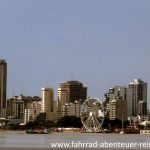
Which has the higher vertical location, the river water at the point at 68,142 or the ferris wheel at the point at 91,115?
the ferris wheel at the point at 91,115

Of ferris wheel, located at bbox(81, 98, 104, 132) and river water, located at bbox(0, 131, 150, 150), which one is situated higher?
ferris wheel, located at bbox(81, 98, 104, 132)

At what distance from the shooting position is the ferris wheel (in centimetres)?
14588

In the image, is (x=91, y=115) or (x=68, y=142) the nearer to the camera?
(x=68, y=142)

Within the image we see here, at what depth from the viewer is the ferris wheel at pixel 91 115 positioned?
146 m

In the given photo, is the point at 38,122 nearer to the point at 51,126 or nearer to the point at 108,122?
the point at 51,126

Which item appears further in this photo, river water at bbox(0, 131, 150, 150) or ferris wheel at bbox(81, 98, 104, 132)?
ferris wheel at bbox(81, 98, 104, 132)

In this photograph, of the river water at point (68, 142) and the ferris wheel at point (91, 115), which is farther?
the ferris wheel at point (91, 115)

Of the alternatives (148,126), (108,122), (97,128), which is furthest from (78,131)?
(148,126)

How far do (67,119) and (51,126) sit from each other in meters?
13.5

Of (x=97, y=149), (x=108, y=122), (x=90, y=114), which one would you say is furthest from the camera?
(x=108, y=122)

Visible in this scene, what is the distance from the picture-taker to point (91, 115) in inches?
5679

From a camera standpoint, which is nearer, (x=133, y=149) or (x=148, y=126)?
(x=133, y=149)

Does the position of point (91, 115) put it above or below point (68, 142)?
above

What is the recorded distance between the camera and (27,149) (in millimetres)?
49344
